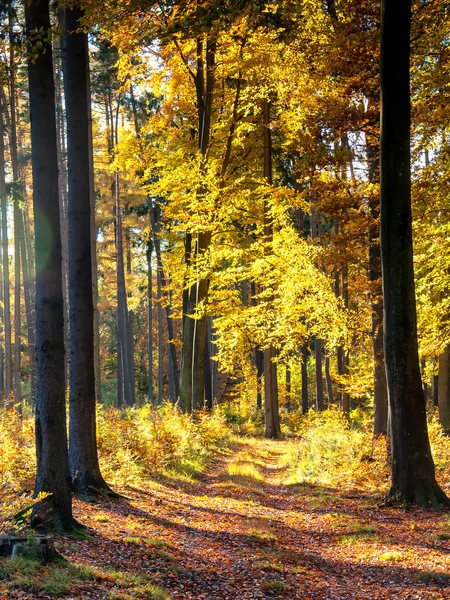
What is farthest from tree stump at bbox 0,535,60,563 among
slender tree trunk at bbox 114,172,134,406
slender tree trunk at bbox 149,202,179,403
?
slender tree trunk at bbox 114,172,134,406

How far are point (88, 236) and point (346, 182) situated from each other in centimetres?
626

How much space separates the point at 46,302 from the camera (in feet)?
21.3

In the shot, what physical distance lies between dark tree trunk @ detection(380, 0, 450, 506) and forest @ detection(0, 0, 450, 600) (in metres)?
0.03

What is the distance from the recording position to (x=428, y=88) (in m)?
10.6

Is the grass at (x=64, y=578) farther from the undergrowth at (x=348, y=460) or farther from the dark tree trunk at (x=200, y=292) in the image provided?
the dark tree trunk at (x=200, y=292)

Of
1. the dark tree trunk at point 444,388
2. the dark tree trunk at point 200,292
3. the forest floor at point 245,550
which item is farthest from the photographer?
the dark tree trunk at point 200,292

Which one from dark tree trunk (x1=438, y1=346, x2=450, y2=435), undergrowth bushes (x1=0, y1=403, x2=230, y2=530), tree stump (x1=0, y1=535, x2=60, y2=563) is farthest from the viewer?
dark tree trunk (x1=438, y1=346, x2=450, y2=435)

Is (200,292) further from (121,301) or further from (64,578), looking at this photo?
(64,578)

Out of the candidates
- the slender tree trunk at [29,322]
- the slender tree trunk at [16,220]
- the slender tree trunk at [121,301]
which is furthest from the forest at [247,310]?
the slender tree trunk at [121,301]

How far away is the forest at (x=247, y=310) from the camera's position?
629cm

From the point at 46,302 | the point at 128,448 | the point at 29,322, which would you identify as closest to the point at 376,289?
the point at 128,448

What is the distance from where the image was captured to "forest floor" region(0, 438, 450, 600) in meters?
5.11

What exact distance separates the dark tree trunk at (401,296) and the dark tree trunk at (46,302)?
4.84 meters

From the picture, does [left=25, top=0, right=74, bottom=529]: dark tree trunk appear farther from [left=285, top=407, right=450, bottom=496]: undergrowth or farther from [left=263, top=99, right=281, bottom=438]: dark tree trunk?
[left=263, top=99, right=281, bottom=438]: dark tree trunk
